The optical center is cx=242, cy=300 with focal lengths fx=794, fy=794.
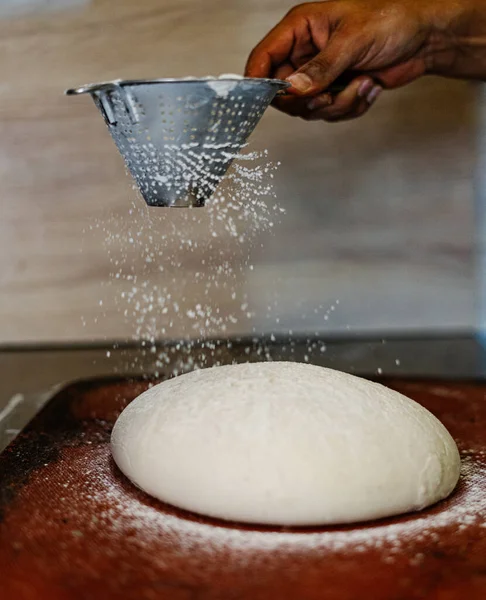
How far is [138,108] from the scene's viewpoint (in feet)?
3.11

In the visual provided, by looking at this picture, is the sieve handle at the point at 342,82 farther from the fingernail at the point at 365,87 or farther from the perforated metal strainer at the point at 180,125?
the perforated metal strainer at the point at 180,125

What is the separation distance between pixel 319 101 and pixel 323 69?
2.9 inches

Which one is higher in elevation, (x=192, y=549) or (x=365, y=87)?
(x=365, y=87)

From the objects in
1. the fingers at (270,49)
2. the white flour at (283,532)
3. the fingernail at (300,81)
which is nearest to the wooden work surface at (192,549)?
the white flour at (283,532)

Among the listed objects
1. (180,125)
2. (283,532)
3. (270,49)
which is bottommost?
(283,532)

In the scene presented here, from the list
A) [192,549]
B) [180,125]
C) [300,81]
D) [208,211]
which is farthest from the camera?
[208,211]

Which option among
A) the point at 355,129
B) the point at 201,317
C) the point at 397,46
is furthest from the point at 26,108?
the point at 397,46

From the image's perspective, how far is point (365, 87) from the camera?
1.28 metres

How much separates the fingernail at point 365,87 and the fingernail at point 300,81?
0.19 m

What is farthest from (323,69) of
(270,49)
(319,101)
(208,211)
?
(208,211)

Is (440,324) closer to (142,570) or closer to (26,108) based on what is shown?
(26,108)

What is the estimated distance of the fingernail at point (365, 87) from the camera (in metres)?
1.27

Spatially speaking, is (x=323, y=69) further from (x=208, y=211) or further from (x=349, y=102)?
(x=208, y=211)

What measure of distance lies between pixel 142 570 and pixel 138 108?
1.72 feet
